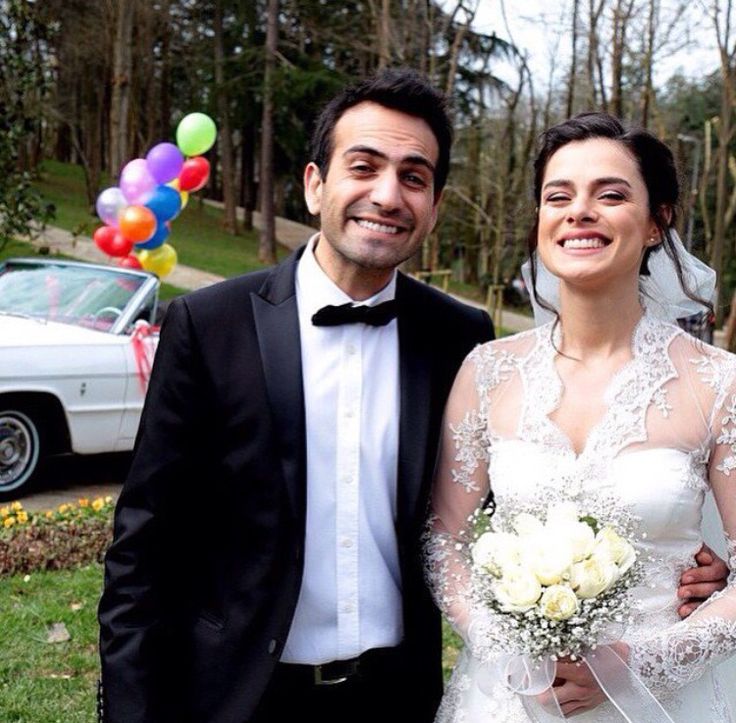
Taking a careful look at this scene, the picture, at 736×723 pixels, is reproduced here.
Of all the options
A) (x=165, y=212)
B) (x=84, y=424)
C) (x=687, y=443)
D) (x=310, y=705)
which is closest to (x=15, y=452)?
(x=84, y=424)

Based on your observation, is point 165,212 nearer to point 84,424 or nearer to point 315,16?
point 84,424

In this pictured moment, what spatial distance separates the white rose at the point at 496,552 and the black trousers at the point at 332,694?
0.52m

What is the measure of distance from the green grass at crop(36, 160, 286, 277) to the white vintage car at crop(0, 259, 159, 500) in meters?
13.6

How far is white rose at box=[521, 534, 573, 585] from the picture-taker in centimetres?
201

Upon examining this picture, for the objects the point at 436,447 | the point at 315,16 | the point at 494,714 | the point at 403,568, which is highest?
the point at 315,16

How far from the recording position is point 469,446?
263cm

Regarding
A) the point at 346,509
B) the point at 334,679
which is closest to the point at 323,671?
the point at 334,679

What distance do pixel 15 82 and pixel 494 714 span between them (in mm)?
11447

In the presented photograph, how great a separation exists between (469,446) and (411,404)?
20 centimetres

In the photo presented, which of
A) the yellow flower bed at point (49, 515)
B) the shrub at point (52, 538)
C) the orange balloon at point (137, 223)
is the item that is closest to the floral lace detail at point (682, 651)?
the shrub at point (52, 538)

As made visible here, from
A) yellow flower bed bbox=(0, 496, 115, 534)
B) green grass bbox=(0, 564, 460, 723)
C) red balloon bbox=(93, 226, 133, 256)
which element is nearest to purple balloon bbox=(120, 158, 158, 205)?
red balloon bbox=(93, 226, 133, 256)

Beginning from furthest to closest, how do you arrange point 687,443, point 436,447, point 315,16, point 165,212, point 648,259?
point 315,16
point 165,212
point 648,259
point 436,447
point 687,443

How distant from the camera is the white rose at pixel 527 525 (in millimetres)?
2143

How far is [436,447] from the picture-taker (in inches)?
103
